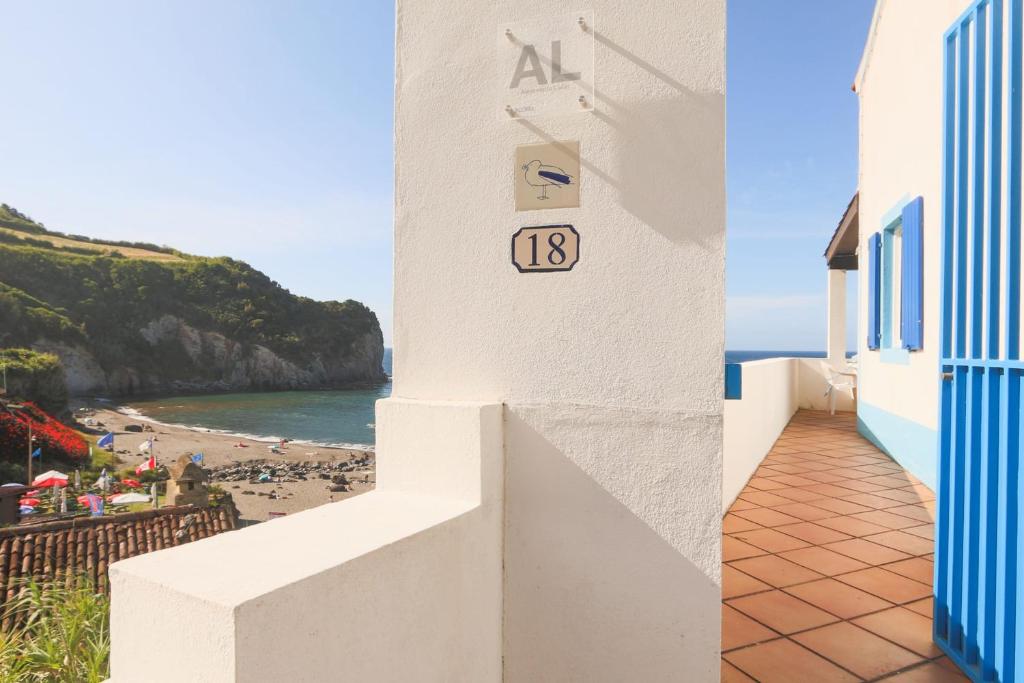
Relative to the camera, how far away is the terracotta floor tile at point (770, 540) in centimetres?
286

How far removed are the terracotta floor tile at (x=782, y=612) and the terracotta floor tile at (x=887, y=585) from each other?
359mm

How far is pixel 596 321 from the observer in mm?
1576

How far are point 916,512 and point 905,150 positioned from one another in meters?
3.23

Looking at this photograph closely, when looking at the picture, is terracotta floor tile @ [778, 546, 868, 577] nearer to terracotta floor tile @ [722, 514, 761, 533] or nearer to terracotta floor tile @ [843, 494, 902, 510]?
terracotta floor tile @ [722, 514, 761, 533]

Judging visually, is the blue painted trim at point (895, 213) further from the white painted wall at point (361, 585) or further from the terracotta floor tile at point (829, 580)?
the white painted wall at point (361, 585)

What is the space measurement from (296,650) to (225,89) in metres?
48.5

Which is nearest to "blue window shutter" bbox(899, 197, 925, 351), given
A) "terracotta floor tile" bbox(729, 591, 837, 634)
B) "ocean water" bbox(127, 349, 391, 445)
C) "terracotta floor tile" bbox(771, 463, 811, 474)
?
"terracotta floor tile" bbox(771, 463, 811, 474)

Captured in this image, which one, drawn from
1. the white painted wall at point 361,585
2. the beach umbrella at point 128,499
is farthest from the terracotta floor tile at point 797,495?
the beach umbrella at point 128,499

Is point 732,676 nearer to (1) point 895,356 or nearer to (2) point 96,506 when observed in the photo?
(1) point 895,356

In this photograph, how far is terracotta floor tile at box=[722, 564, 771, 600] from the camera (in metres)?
2.36

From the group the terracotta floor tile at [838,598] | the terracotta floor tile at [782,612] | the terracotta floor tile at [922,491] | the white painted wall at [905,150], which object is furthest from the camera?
the white painted wall at [905,150]

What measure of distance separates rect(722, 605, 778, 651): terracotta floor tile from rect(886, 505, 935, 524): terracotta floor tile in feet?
6.26

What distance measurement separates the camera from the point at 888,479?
438cm

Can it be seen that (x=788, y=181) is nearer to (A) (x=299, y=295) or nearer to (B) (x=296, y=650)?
(B) (x=296, y=650)
